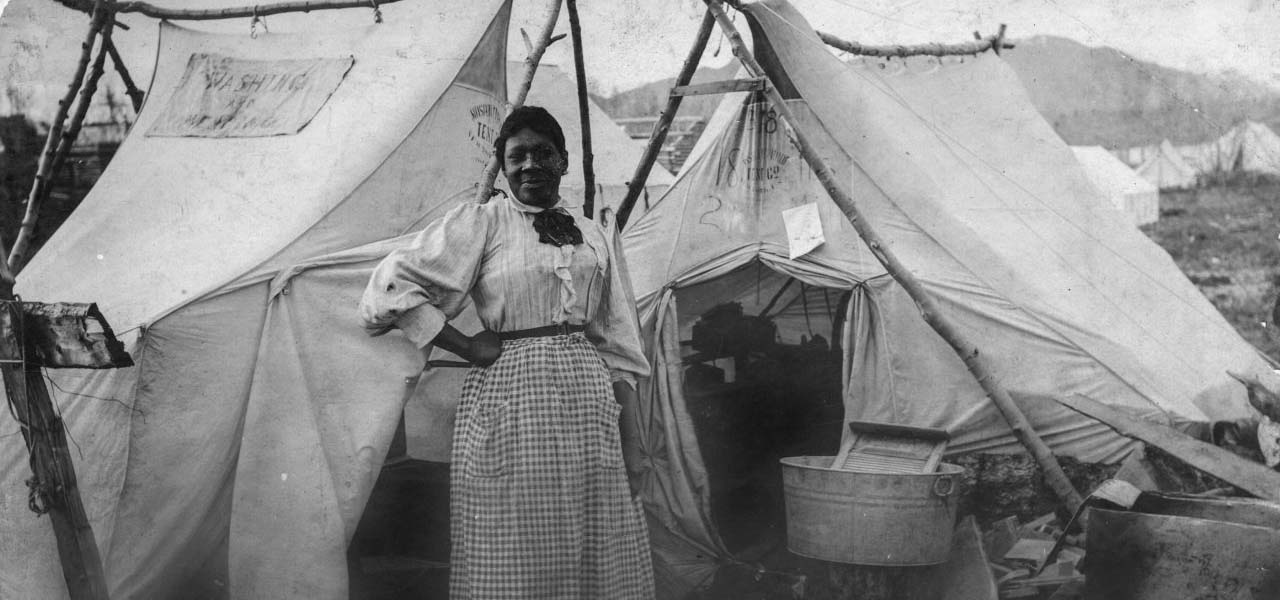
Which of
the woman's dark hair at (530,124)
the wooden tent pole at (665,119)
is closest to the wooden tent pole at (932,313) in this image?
the wooden tent pole at (665,119)

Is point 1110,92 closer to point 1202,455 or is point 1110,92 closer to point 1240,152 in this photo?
point 1240,152

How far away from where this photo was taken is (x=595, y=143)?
27.7ft

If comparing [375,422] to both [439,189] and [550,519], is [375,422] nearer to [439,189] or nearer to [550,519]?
[550,519]

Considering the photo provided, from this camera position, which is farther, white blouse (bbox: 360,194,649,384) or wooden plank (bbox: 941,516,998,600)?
wooden plank (bbox: 941,516,998,600)

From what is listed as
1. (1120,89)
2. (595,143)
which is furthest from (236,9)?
(1120,89)

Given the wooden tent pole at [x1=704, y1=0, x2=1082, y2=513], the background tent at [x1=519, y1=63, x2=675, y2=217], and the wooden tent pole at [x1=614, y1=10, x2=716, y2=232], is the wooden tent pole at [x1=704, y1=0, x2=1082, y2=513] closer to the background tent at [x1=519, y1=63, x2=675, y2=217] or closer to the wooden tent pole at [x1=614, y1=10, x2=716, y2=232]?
the wooden tent pole at [x1=614, y1=10, x2=716, y2=232]

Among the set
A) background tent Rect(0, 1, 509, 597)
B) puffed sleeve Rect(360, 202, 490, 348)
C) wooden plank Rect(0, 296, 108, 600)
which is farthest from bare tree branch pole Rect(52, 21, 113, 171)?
puffed sleeve Rect(360, 202, 490, 348)

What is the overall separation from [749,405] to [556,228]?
3068 mm

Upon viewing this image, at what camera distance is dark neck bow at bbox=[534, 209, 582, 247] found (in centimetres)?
270

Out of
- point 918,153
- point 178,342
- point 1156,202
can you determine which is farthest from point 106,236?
point 1156,202

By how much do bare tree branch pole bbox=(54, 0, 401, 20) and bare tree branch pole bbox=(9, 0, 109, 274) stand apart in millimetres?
214

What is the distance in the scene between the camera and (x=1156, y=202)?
38.8ft

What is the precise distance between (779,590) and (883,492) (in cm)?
92

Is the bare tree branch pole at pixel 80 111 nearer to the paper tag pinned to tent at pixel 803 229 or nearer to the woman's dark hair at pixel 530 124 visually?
the woman's dark hair at pixel 530 124
